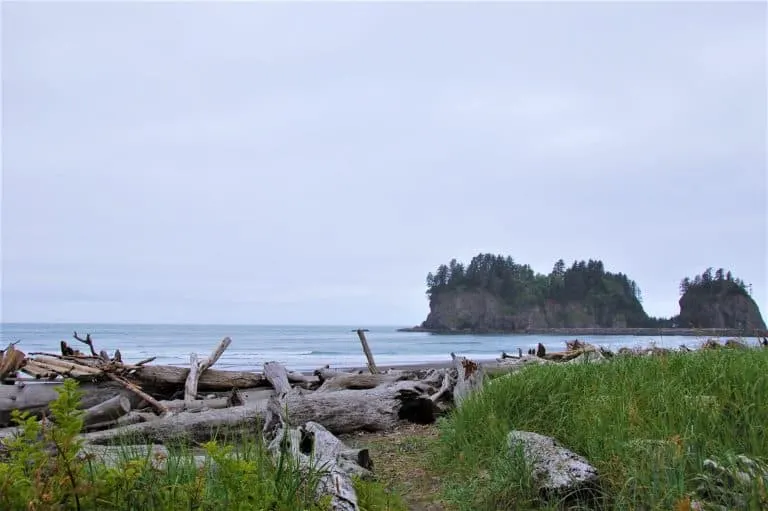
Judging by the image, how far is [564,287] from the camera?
109812 mm

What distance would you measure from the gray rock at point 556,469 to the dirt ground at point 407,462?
874 mm

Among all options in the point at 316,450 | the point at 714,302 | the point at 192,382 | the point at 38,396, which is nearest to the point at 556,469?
the point at 316,450

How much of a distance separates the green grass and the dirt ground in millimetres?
176

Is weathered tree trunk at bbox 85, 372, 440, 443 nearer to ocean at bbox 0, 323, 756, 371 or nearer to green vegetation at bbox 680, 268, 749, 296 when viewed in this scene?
ocean at bbox 0, 323, 756, 371

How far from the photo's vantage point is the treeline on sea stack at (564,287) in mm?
106812

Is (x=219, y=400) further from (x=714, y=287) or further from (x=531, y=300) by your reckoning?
(x=531, y=300)

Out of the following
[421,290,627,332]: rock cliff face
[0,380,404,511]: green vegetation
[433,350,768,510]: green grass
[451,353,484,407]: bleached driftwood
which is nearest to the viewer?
[0,380,404,511]: green vegetation

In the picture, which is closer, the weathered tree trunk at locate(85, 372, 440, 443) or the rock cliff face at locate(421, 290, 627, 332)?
the weathered tree trunk at locate(85, 372, 440, 443)

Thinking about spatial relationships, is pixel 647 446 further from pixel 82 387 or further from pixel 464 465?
pixel 82 387

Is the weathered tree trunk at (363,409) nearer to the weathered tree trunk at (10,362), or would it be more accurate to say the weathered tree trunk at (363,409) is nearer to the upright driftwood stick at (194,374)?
the upright driftwood stick at (194,374)

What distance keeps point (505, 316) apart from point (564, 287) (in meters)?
12.4

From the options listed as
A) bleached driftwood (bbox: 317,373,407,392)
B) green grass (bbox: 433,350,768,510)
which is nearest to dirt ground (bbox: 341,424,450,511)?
green grass (bbox: 433,350,768,510)

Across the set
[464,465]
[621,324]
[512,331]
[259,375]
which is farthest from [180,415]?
[621,324]

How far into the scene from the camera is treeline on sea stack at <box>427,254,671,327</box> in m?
107
